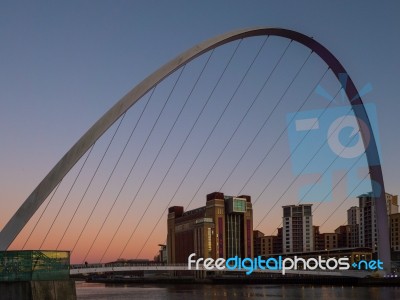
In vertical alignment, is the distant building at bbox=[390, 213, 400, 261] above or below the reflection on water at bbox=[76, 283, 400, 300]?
above

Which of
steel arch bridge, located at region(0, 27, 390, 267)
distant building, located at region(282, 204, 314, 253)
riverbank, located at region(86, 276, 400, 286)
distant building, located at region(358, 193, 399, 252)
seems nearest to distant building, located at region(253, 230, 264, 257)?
distant building, located at region(282, 204, 314, 253)

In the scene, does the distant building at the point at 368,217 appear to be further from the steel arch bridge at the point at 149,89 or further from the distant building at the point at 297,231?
the steel arch bridge at the point at 149,89

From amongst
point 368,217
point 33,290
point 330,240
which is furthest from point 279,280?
point 33,290

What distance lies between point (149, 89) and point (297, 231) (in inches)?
6136

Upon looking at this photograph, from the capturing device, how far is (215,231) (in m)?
147

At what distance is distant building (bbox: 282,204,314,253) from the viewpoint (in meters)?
171

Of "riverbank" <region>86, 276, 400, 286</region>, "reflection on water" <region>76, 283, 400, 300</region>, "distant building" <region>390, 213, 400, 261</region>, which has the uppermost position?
"distant building" <region>390, 213, 400, 261</region>

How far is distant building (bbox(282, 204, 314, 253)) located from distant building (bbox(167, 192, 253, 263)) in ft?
64.0

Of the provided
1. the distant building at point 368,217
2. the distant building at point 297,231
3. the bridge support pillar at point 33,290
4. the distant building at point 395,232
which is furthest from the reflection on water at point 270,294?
the distant building at point 297,231

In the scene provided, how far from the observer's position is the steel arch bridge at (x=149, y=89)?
64.8ft

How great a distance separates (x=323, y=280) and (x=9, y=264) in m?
76.6

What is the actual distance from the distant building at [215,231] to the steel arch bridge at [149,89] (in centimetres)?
10353

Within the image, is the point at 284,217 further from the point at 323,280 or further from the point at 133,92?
the point at 133,92

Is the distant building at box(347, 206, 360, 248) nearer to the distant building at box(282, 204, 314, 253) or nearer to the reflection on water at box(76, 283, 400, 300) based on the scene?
the distant building at box(282, 204, 314, 253)
